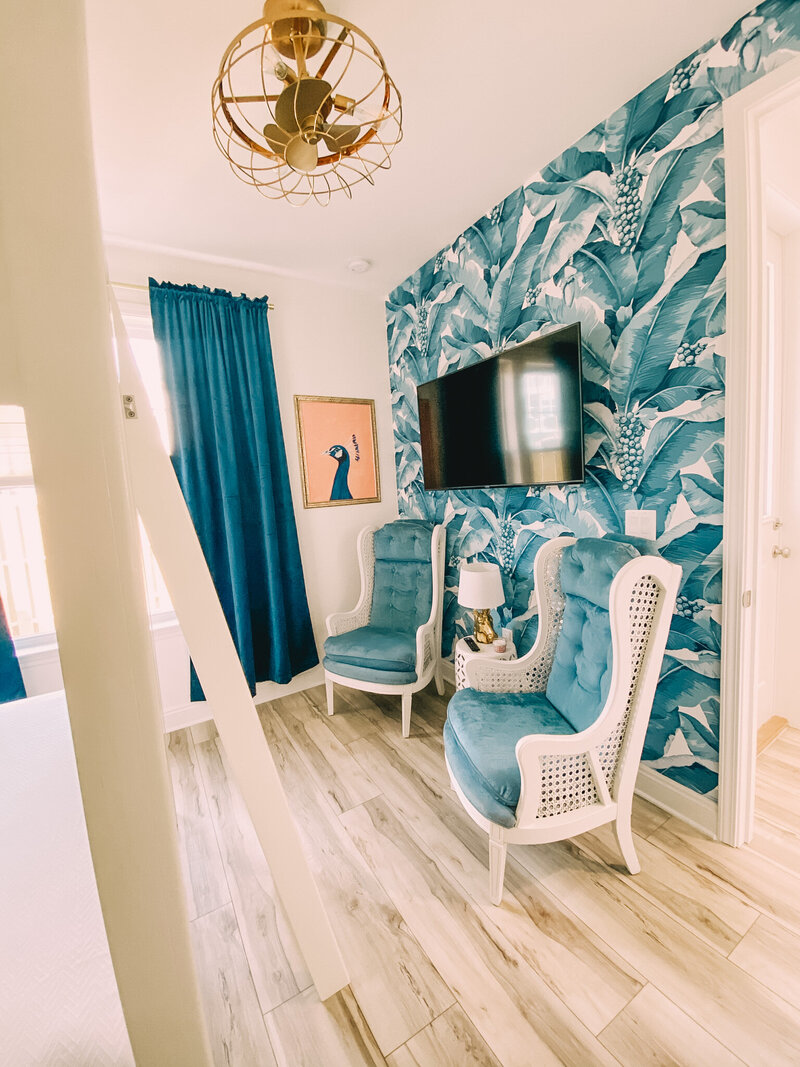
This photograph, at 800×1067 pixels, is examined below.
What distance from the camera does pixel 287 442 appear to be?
2906 millimetres

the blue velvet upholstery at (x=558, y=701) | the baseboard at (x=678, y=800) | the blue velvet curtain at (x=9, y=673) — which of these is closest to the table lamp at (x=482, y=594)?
the blue velvet upholstery at (x=558, y=701)

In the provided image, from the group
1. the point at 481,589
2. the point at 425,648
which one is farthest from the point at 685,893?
the point at 425,648

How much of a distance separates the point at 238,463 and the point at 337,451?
0.72m

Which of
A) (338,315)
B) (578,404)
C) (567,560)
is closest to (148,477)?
(567,560)

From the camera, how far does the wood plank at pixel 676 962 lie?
1.08 m

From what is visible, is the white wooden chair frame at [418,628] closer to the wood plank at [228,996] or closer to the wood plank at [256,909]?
the wood plank at [256,909]

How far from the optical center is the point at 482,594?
2.23 meters

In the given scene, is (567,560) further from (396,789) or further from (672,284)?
(396,789)

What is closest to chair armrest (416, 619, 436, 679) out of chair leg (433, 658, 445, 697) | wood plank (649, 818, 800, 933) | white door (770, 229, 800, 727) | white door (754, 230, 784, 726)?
chair leg (433, 658, 445, 697)

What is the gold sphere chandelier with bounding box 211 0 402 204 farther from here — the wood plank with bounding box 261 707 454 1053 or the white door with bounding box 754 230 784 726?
the wood plank with bounding box 261 707 454 1053

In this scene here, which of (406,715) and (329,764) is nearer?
(329,764)

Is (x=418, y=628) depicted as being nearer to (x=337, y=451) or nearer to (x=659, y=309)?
(x=337, y=451)

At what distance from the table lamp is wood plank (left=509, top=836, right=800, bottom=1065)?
3.20 ft

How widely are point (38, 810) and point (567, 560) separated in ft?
5.72
